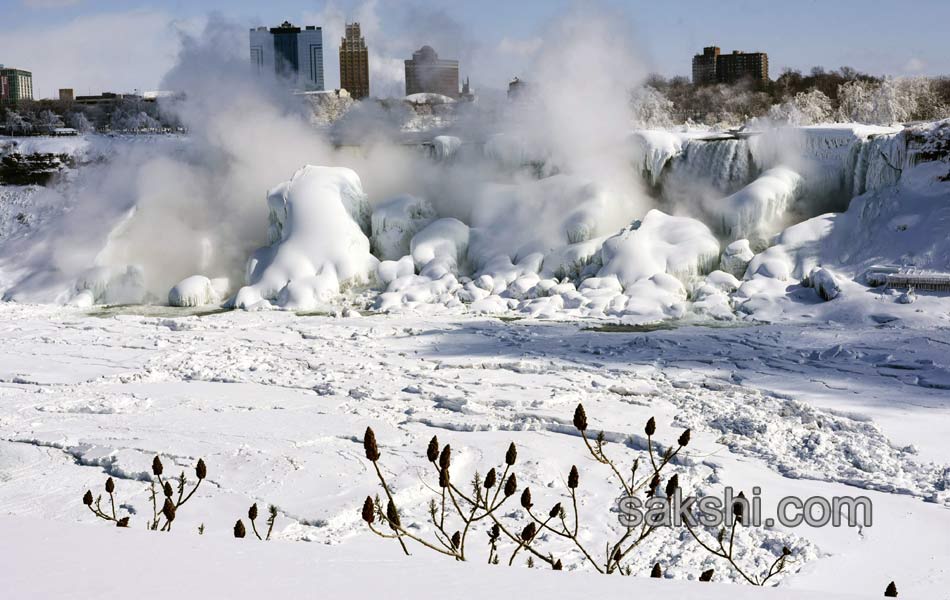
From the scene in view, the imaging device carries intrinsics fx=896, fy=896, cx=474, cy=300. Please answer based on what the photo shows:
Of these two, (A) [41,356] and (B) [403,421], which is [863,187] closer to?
(B) [403,421]

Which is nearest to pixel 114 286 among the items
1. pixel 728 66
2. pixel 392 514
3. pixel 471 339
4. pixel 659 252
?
pixel 471 339

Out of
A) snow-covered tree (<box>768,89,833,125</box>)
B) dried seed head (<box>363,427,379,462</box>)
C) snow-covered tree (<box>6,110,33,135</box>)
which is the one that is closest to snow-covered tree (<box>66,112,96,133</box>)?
snow-covered tree (<box>6,110,33,135</box>)

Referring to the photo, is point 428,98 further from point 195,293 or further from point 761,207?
point 761,207

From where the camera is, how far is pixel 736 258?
13.7 metres

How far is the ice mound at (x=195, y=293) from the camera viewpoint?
14734 millimetres

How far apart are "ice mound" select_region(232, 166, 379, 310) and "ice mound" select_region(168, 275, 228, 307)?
67cm

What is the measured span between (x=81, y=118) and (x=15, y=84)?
154 feet

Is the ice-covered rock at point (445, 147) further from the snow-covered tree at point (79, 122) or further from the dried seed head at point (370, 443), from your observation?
the snow-covered tree at point (79, 122)

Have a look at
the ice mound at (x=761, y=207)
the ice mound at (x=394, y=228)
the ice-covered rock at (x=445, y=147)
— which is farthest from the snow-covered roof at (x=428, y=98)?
the ice mound at (x=761, y=207)

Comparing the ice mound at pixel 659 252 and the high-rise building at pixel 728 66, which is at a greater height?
the high-rise building at pixel 728 66

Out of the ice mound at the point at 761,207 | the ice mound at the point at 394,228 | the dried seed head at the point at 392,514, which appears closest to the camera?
the dried seed head at the point at 392,514

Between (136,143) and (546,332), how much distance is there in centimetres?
1298

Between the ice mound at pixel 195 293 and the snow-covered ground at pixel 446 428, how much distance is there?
8.30 ft

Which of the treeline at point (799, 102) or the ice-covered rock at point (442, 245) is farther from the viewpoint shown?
the treeline at point (799, 102)
